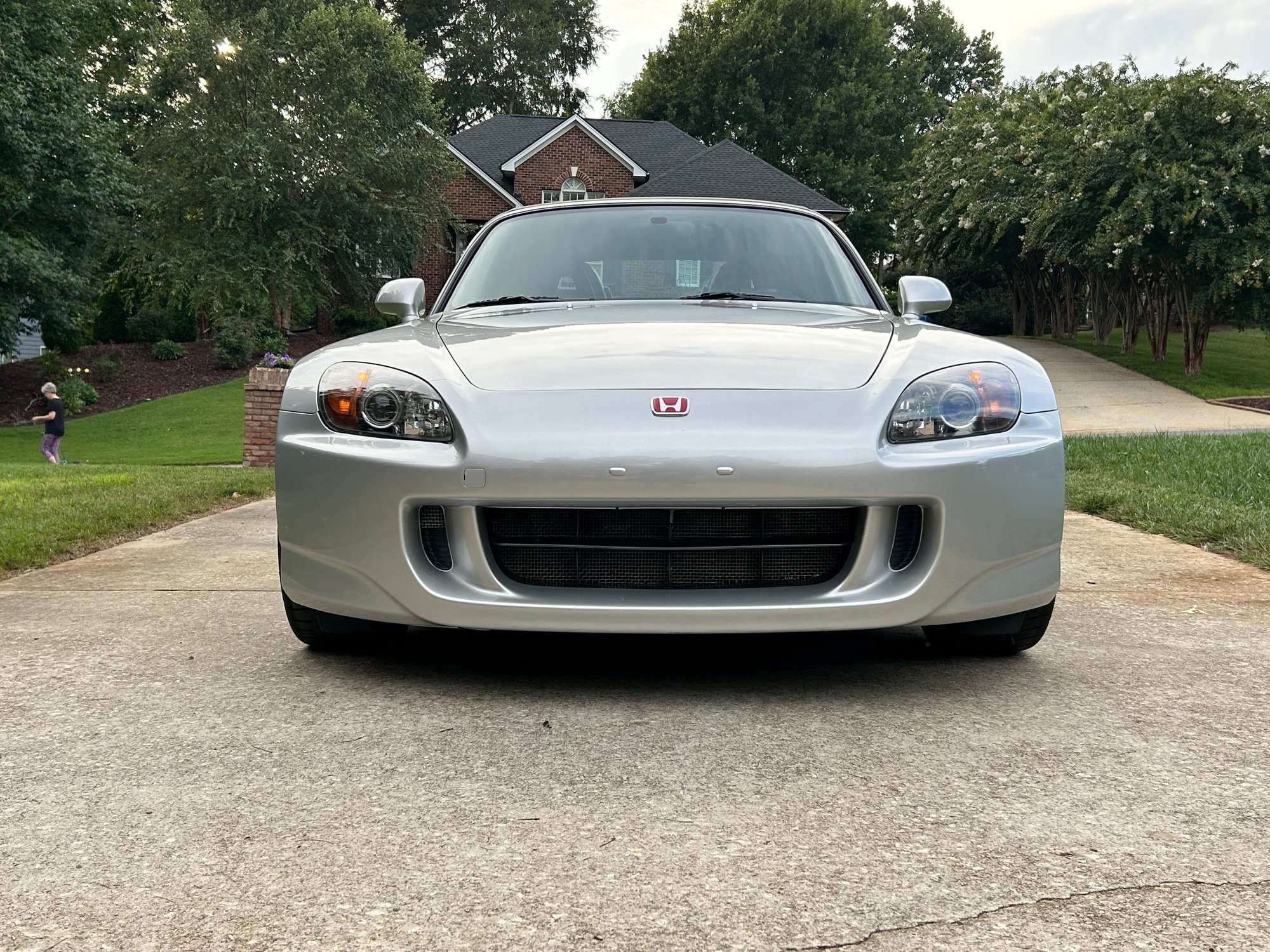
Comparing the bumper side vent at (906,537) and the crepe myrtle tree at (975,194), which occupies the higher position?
the crepe myrtle tree at (975,194)

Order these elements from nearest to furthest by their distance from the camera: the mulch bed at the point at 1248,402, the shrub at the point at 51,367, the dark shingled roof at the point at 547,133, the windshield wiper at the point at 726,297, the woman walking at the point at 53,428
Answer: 1. the windshield wiper at the point at 726,297
2. the woman walking at the point at 53,428
3. the mulch bed at the point at 1248,402
4. the shrub at the point at 51,367
5. the dark shingled roof at the point at 547,133

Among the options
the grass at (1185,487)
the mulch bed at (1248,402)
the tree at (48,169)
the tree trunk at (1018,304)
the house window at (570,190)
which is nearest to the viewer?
the grass at (1185,487)

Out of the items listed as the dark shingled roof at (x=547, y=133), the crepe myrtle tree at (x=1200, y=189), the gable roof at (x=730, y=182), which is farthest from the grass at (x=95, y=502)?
the dark shingled roof at (x=547, y=133)

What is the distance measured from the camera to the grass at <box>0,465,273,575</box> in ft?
18.6

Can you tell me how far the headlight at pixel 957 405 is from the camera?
2959 mm

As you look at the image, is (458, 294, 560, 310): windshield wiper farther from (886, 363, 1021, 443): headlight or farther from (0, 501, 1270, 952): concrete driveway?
(886, 363, 1021, 443): headlight

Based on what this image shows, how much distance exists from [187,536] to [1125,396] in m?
18.2

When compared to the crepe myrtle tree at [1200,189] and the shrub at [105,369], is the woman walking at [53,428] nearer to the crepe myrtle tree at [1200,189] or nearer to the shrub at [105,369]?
the shrub at [105,369]

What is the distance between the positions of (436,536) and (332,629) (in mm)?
558

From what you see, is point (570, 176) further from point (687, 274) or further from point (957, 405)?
point (957, 405)

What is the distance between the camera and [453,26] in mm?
49625

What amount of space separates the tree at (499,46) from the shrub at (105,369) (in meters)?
24.0

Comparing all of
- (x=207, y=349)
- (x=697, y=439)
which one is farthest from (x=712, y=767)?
(x=207, y=349)

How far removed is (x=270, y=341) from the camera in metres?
28.9
